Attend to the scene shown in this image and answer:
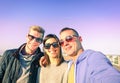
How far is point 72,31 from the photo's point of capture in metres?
5.40

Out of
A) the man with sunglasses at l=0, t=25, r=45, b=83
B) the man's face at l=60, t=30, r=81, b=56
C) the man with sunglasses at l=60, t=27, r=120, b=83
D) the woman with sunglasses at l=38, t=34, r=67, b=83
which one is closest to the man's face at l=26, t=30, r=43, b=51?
the man with sunglasses at l=0, t=25, r=45, b=83

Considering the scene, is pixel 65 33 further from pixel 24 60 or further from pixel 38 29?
pixel 24 60

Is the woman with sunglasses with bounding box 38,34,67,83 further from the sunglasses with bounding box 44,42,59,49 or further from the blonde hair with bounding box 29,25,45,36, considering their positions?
the blonde hair with bounding box 29,25,45,36

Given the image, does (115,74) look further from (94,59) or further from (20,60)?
(20,60)

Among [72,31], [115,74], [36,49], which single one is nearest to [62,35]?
[72,31]

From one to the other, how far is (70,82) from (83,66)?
0.66 m

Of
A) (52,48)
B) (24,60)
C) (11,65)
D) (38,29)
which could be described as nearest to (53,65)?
(52,48)

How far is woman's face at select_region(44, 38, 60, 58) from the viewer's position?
19.3 ft

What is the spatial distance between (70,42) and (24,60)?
163cm

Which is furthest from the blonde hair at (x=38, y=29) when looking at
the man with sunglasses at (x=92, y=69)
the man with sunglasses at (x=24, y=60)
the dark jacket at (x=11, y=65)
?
the man with sunglasses at (x=92, y=69)

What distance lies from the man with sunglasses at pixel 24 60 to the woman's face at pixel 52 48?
0.42 meters

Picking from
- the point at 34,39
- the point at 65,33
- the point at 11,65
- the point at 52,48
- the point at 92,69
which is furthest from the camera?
the point at 11,65

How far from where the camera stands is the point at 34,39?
640cm

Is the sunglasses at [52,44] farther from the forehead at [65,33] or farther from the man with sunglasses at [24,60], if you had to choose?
the forehead at [65,33]
